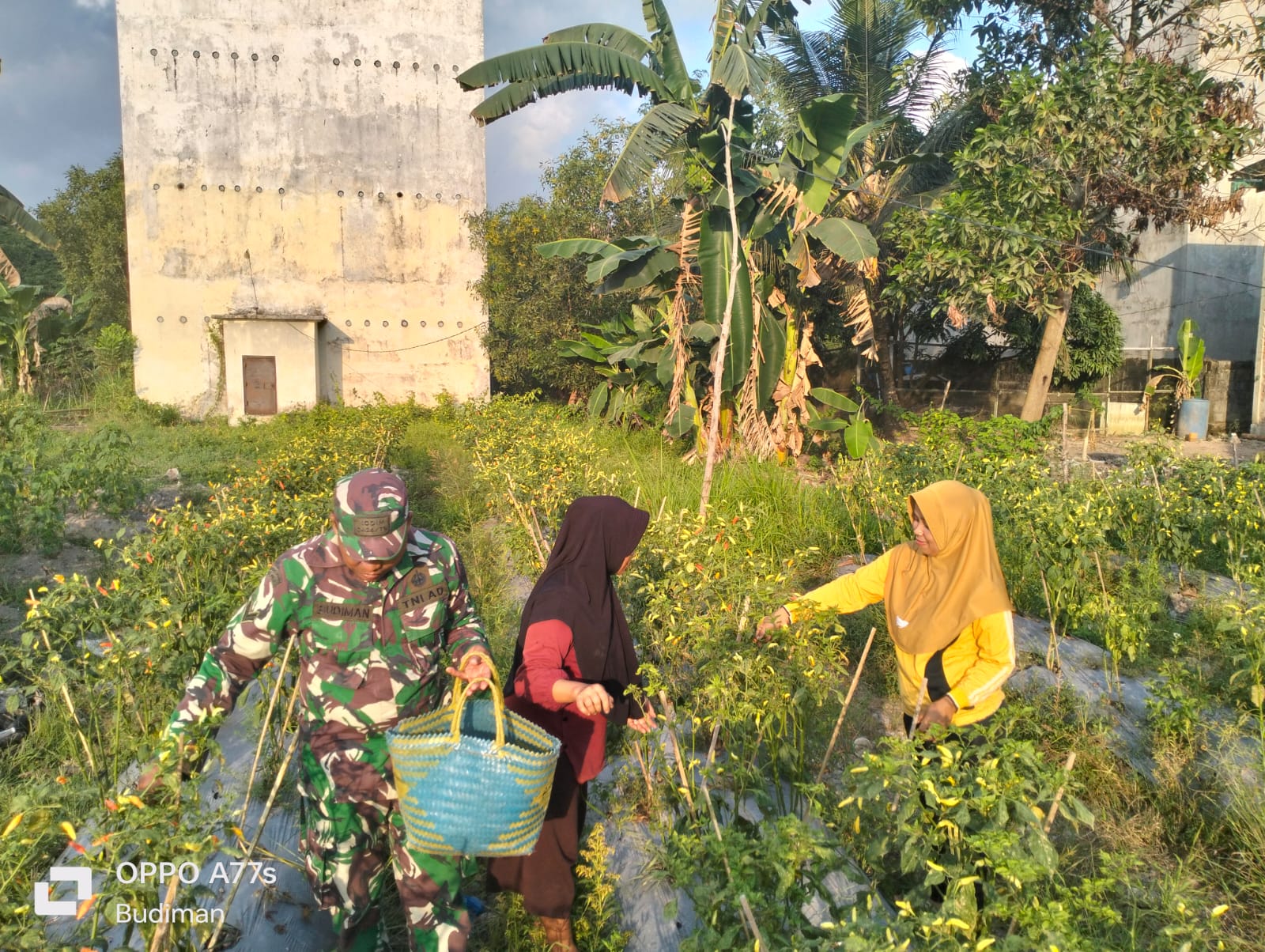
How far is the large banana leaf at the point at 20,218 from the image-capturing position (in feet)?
48.7

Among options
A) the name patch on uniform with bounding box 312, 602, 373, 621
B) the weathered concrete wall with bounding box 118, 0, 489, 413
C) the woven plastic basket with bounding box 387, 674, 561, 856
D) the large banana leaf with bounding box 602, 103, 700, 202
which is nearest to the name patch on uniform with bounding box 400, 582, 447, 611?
the name patch on uniform with bounding box 312, 602, 373, 621

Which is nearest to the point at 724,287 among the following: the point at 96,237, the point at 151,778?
the point at 151,778

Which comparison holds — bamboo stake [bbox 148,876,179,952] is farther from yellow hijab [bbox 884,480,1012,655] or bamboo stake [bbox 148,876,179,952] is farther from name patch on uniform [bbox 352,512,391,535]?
yellow hijab [bbox 884,480,1012,655]

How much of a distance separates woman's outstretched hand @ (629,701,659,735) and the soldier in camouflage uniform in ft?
2.13

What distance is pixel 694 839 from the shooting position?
7.68ft

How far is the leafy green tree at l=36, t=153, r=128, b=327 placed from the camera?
22.8m

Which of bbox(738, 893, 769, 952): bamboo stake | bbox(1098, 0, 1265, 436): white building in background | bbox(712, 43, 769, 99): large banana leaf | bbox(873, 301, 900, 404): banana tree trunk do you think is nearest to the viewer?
bbox(738, 893, 769, 952): bamboo stake

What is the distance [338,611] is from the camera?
2.51m

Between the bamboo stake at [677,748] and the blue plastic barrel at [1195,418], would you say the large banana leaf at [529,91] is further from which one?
the blue plastic barrel at [1195,418]

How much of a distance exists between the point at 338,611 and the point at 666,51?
764cm

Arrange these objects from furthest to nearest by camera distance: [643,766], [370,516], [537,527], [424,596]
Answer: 1. [537,527]
2. [643,766]
3. [424,596]
4. [370,516]

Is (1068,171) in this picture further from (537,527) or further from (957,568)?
(957,568)

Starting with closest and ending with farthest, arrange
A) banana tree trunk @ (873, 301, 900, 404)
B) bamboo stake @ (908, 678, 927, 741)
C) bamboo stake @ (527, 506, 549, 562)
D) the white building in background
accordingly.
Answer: bamboo stake @ (908, 678, 927, 741) < bamboo stake @ (527, 506, 549, 562) < banana tree trunk @ (873, 301, 900, 404) < the white building in background

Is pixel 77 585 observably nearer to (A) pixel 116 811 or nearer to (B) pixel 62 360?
(A) pixel 116 811
